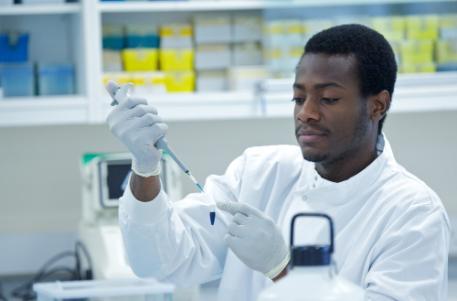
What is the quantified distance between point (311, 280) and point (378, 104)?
89 cm

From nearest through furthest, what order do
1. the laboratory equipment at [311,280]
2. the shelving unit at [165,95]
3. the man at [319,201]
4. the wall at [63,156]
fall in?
1. the laboratory equipment at [311,280]
2. the man at [319,201]
3. the shelving unit at [165,95]
4. the wall at [63,156]

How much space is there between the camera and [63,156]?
3.43 m

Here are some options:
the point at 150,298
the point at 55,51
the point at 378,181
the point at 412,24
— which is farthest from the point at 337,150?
the point at 55,51

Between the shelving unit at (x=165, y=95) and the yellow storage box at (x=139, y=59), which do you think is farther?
the yellow storage box at (x=139, y=59)

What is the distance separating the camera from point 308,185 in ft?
6.03

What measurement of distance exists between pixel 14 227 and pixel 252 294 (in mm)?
1749

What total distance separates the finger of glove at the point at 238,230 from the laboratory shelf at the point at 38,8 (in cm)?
165

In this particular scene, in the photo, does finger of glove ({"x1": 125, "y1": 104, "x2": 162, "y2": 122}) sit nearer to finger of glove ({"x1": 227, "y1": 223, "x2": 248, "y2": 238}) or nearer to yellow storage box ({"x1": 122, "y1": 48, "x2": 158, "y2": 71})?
finger of glove ({"x1": 227, "y1": 223, "x2": 248, "y2": 238})

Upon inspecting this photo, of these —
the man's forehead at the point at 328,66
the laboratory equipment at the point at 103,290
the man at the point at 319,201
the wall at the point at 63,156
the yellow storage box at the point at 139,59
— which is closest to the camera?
the laboratory equipment at the point at 103,290

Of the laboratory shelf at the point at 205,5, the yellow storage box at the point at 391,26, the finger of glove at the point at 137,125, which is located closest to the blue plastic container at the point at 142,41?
the laboratory shelf at the point at 205,5

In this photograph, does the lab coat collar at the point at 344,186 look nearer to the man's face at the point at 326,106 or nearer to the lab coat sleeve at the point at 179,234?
the man's face at the point at 326,106

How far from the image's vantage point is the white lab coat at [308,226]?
1.65 metres

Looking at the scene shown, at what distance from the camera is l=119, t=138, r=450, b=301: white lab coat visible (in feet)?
5.41

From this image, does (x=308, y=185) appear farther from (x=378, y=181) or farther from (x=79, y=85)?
(x=79, y=85)
